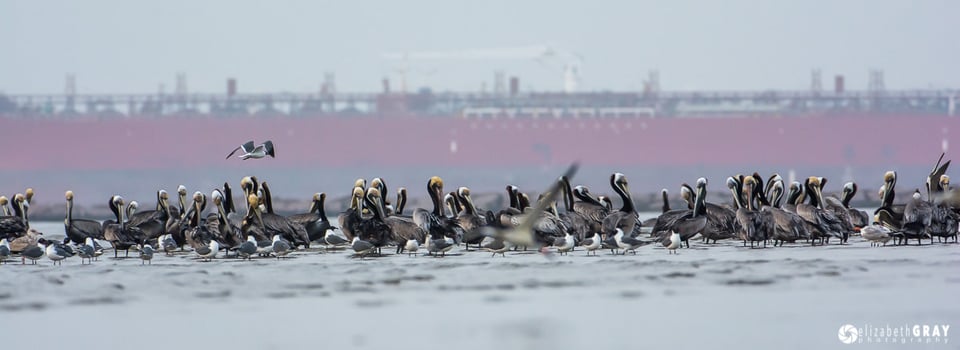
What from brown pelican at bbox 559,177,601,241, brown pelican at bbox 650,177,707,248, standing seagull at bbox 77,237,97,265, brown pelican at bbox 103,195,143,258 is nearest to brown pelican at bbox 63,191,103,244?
brown pelican at bbox 103,195,143,258

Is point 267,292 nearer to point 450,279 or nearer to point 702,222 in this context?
point 450,279

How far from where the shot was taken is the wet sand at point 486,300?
9656mm

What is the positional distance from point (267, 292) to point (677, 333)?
4057 millimetres

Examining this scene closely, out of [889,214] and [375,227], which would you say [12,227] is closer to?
[375,227]

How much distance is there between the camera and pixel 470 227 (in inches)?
653

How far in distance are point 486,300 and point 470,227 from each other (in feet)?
16.7

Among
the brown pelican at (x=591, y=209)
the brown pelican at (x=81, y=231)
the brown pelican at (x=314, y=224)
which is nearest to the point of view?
the brown pelican at (x=81, y=231)

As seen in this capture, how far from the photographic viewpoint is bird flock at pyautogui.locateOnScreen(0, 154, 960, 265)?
15.4m

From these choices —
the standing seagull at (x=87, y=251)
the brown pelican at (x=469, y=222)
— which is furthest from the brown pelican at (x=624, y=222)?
the standing seagull at (x=87, y=251)

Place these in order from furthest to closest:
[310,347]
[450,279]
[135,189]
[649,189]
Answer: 1. [135,189]
2. [649,189]
3. [450,279]
4. [310,347]

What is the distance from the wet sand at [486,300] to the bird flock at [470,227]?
0.30m

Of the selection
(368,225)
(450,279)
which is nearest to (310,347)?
(450,279)

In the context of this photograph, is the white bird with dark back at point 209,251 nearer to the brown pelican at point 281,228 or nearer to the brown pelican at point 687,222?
the brown pelican at point 281,228

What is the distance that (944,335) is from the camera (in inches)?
372
